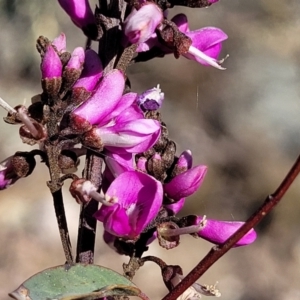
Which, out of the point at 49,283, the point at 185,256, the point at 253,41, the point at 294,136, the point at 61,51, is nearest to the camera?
the point at 49,283

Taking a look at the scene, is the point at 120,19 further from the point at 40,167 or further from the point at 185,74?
the point at 185,74

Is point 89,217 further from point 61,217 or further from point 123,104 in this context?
point 123,104

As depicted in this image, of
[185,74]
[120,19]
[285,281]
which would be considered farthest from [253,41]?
[120,19]

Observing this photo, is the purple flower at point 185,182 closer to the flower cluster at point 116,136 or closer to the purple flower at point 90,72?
the flower cluster at point 116,136

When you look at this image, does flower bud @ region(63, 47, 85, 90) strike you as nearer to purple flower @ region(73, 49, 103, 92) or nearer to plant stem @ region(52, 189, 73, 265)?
purple flower @ region(73, 49, 103, 92)

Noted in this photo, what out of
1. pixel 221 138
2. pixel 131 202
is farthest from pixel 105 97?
pixel 221 138

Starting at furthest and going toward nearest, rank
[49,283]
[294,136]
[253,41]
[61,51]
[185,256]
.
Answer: [253,41] < [294,136] < [185,256] < [61,51] < [49,283]

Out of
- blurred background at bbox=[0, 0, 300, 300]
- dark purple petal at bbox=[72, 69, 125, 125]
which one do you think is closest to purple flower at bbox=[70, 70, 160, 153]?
dark purple petal at bbox=[72, 69, 125, 125]
